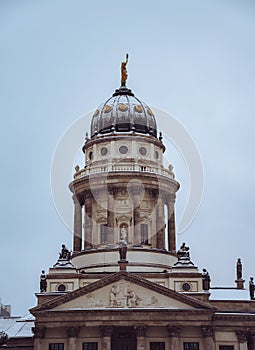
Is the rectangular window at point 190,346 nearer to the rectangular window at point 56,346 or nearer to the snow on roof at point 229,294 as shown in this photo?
the snow on roof at point 229,294

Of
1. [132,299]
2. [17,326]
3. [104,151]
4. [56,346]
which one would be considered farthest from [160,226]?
[17,326]

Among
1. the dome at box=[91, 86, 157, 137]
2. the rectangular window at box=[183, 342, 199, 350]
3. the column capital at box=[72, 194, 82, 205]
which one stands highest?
the dome at box=[91, 86, 157, 137]

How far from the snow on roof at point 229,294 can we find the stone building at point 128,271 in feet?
1.05

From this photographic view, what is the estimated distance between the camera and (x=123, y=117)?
76.9m

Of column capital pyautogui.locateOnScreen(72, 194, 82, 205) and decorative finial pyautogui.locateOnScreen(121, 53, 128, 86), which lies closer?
column capital pyautogui.locateOnScreen(72, 194, 82, 205)

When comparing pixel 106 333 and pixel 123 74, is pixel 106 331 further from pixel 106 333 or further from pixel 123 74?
pixel 123 74

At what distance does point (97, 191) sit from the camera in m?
73.5

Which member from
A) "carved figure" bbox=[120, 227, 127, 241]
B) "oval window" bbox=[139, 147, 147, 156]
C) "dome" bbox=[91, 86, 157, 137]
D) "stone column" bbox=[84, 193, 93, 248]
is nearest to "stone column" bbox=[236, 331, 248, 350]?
"carved figure" bbox=[120, 227, 127, 241]

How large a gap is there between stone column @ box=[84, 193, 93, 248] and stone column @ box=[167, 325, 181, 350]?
51.4 ft

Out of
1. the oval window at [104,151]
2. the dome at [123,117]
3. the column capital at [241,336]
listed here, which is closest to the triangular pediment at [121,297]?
the column capital at [241,336]

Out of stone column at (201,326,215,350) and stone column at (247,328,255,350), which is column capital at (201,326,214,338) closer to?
stone column at (201,326,215,350)

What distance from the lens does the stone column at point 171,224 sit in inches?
2864

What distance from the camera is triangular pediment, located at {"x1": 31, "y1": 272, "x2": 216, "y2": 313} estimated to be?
59969mm

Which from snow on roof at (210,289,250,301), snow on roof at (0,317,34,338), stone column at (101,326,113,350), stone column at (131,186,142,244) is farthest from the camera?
stone column at (131,186,142,244)
